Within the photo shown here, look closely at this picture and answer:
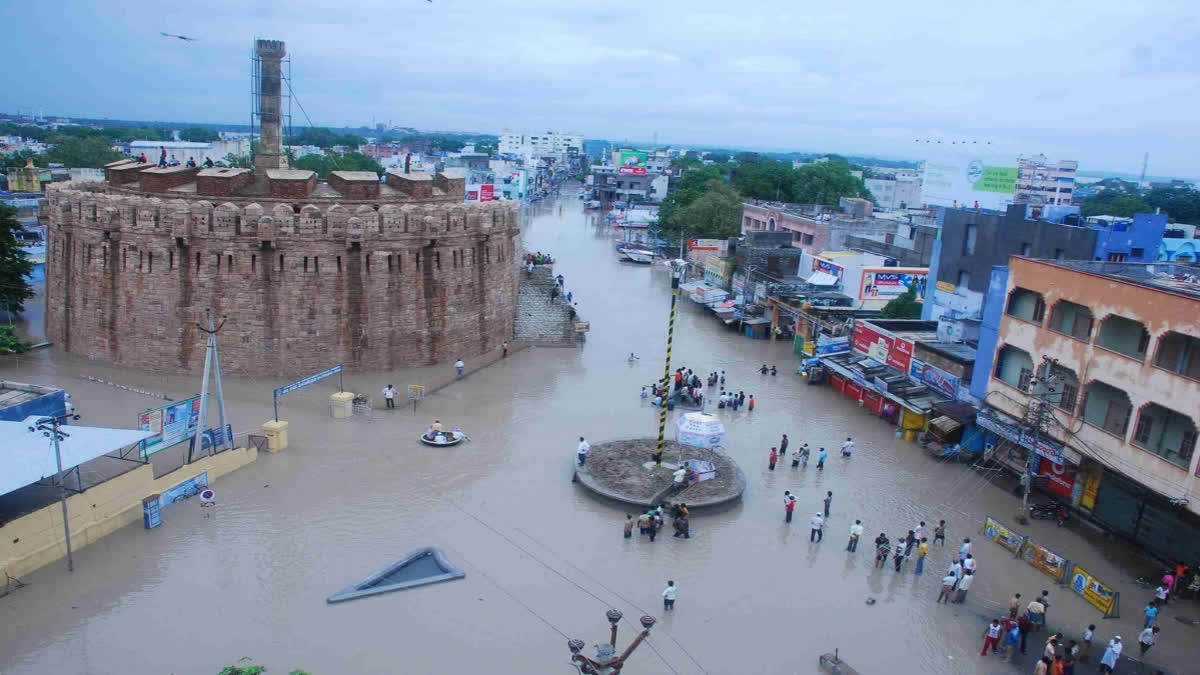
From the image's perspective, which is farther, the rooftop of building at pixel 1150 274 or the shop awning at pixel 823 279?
the shop awning at pixel 823 279

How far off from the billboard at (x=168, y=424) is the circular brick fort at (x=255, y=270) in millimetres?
7077

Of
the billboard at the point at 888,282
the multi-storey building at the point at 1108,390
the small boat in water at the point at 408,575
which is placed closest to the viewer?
the small boat in water at the point at 408,575

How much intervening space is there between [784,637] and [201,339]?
21077 mm

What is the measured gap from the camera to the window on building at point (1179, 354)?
16.6 m

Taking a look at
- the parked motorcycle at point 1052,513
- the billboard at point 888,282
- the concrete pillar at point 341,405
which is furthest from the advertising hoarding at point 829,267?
the concrete pillar at point 341,405

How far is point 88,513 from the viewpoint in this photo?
15695 millimetres

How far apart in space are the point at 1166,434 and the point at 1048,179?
99351mm

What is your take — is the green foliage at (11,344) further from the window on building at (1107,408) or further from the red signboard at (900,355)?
the window on building at (1107,408)

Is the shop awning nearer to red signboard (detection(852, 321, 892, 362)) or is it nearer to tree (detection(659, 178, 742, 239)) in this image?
red signboard (detection(852, 321, 892, 362))

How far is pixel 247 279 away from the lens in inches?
1032

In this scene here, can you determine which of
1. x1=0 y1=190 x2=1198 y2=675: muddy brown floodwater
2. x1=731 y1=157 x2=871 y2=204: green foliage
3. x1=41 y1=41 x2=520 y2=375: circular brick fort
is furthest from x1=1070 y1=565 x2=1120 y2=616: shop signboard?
x1=731 y1=157 x2=871 y2=204: green foliage

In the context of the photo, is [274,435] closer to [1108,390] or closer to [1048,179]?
[1108,390]

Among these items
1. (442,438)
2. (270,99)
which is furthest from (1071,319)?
(270,99)

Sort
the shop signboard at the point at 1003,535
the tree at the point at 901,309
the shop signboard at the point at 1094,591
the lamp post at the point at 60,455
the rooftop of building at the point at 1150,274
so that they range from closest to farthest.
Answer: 1. the lamp post at the point at 60,455
2. the shop signboard at the point at 1094,591
3. the shop signboard at the point at 1003,535
4. the rooftop of building at the point at 1150,274
5. the tree at the point at 901,309
